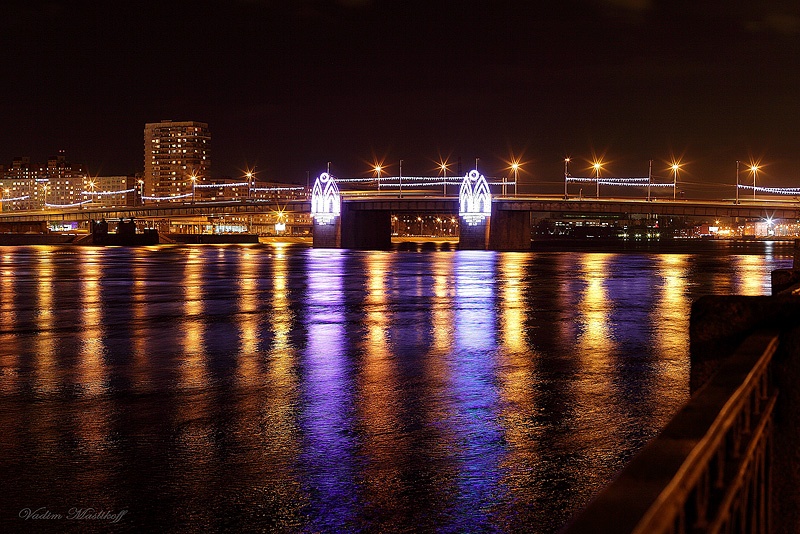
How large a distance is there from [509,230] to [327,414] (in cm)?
11864

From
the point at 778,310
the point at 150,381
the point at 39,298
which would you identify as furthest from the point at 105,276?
the point at 778,310

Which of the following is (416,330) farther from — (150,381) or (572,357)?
(150,381)

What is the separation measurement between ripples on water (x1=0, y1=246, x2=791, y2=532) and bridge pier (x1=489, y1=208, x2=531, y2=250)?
103 meters

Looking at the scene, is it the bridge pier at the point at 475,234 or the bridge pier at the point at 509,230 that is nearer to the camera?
the bridge pier at the point at 475,234

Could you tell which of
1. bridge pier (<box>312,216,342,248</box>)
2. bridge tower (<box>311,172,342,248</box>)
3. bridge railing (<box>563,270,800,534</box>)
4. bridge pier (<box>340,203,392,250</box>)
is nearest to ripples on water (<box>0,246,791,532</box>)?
bridge railing (<box>563,270,800,534</box>)

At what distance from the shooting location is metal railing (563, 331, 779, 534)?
7.33 ft

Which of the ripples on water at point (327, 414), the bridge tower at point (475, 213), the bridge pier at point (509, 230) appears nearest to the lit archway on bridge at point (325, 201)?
the bridge tower at point (475, 213)

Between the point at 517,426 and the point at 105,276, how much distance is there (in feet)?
113

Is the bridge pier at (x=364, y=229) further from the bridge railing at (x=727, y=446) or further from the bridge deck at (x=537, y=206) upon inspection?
the bridge railing at (x=727, y=446)

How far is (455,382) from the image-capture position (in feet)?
37.4

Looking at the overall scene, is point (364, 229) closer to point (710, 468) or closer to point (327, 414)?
point (327, 414)

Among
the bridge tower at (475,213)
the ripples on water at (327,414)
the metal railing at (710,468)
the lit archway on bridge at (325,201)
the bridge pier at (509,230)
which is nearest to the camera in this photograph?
the metal railing at (710,468)

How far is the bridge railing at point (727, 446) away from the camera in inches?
91.4

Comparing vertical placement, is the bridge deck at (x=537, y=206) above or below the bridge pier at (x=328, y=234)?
above
